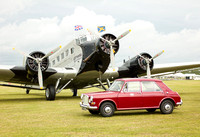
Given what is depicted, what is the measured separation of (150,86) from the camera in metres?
11.2

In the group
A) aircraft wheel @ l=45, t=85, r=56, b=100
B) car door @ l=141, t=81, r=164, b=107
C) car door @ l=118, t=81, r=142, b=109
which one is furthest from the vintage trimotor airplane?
car door @ l=118, t=81, r=142, b=109

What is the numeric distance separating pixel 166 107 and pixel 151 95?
82cm

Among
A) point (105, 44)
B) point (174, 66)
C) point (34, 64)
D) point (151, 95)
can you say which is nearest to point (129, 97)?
point (151, 95)

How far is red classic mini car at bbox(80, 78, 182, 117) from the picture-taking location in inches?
410

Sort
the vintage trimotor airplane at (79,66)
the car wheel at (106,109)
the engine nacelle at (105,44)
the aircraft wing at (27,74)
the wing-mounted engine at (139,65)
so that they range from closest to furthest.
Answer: the car wheel at (106,109), the engine nacelle at (105,44), the vintage trimotor airplane at (79,66), the aircraft wing at (27,74), the wing-mounted engine at (139,65)

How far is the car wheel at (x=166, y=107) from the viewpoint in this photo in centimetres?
1087

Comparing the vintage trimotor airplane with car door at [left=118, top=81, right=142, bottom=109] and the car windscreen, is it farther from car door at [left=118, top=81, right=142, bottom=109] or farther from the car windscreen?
car door at [left=118, top=81, right=142, bottom=109]

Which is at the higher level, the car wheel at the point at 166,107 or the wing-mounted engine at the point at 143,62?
the wing-mounted engine at the point at 143,62

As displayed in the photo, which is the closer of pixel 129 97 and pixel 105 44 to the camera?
pixel 129 97

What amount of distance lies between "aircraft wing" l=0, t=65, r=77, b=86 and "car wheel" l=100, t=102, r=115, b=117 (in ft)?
35.6

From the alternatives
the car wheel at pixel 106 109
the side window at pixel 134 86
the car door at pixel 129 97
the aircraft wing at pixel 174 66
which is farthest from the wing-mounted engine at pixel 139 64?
the car wheel at pixel 106 109

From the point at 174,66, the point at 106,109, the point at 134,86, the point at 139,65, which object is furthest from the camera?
the point at 174,66

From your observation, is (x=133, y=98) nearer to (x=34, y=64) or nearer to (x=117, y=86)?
(x=117, y=86)

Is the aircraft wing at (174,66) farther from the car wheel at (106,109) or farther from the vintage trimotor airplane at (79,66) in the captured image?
the car wheel at (106,109)
